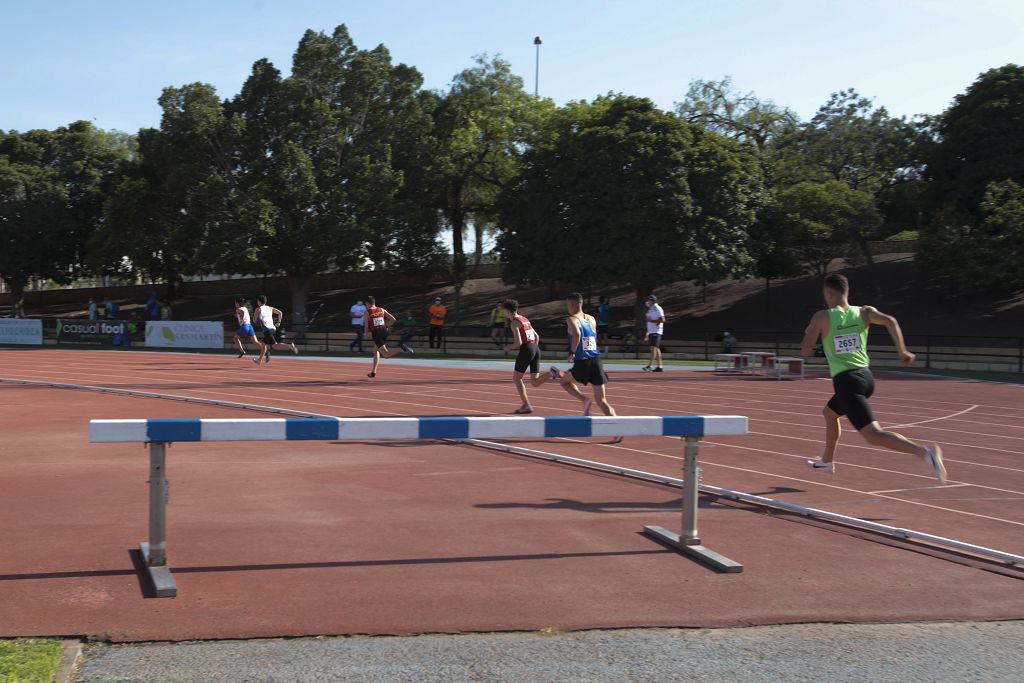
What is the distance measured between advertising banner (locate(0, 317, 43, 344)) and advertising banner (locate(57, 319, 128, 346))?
926 mm

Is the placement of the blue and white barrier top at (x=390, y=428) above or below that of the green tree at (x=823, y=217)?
below

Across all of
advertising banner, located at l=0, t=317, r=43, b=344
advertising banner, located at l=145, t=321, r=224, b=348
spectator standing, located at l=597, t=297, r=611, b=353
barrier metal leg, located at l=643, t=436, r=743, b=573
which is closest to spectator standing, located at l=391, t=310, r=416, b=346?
spectator standing, located at l=597, t=297, r=611, b=353

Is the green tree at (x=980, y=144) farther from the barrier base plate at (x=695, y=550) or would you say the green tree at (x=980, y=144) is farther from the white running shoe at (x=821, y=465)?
the barrier base plate at (x=695, y=550)

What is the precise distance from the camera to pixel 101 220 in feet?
177

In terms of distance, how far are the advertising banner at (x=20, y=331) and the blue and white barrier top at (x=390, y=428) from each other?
3885 centimetres

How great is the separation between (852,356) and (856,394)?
0.35 metres

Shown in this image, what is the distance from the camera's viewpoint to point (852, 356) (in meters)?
8.02

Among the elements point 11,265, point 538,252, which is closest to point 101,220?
point 11,265

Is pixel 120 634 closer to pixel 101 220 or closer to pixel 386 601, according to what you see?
pixel 386 601

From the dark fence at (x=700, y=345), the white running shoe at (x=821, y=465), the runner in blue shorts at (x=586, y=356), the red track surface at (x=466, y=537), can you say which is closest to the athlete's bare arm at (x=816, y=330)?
the white running shoe at (x=821, y=465)

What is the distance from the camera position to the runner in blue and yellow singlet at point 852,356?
305 inches

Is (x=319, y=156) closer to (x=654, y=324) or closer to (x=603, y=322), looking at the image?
(x=603, y=322)

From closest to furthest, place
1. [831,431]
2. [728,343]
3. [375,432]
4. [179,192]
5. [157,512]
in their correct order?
[157,512], [375,432], [831,431], [728,343], [179,192]

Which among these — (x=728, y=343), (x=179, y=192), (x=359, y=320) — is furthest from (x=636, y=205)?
(x=179, y=192)
